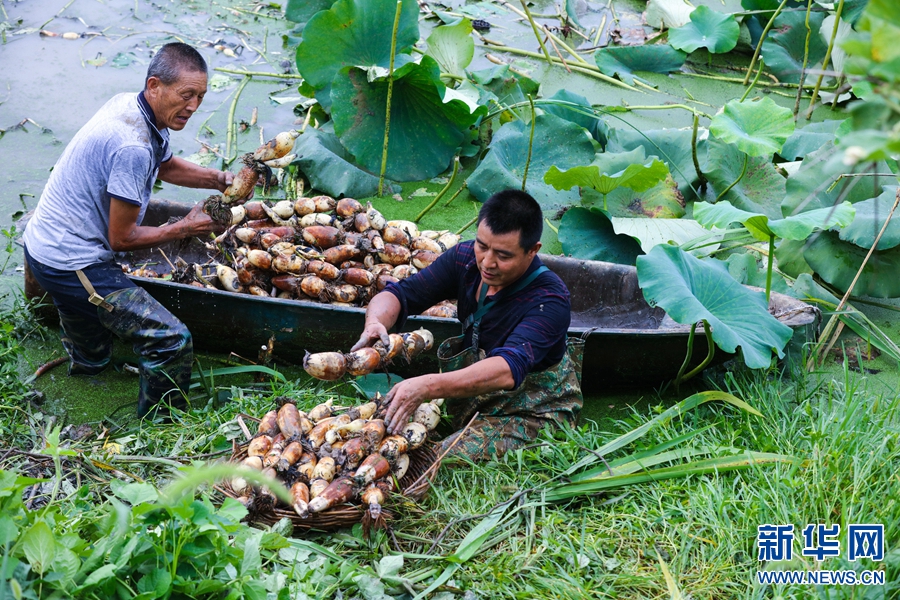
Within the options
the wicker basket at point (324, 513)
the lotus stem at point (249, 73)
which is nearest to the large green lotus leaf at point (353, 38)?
the lotus stem at point (249, 73)

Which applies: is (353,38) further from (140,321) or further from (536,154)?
(140,321)

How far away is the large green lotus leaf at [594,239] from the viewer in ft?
17.1

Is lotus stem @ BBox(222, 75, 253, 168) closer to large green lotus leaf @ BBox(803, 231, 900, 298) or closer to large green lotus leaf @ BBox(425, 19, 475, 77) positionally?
large green lotus leaf @ BBox(425, 19, 475, 77)

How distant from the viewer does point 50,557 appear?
5.85ft

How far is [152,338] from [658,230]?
123 inches

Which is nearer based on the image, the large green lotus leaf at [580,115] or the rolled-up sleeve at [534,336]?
A: the rolled-up sleeve at [534,336]

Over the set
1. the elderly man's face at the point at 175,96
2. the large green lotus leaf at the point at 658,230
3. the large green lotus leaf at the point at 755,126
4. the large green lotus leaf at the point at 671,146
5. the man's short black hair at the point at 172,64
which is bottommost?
the large green lotus leaf at the point at 658,230

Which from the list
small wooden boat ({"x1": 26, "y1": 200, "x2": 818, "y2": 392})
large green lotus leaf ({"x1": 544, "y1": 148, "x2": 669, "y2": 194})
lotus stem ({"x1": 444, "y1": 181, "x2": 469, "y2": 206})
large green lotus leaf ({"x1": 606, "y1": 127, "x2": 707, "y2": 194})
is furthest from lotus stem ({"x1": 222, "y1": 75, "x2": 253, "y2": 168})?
large green lotus leaf ({"x1": 606, "y1": 127, "x2": 707, "y2": 194})

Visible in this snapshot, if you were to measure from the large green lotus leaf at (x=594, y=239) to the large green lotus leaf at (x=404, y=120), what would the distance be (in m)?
1.24

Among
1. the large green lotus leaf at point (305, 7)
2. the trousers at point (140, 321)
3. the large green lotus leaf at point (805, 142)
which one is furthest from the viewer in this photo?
the large green lotus leaf at point (305, 7)

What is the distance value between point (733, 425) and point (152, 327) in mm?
2946

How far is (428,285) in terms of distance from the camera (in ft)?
12.0

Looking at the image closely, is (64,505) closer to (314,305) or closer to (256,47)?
(314,305)

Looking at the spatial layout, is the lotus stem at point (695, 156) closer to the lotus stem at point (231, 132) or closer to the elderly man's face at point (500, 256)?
the elderly man's face at point (500, 256)
